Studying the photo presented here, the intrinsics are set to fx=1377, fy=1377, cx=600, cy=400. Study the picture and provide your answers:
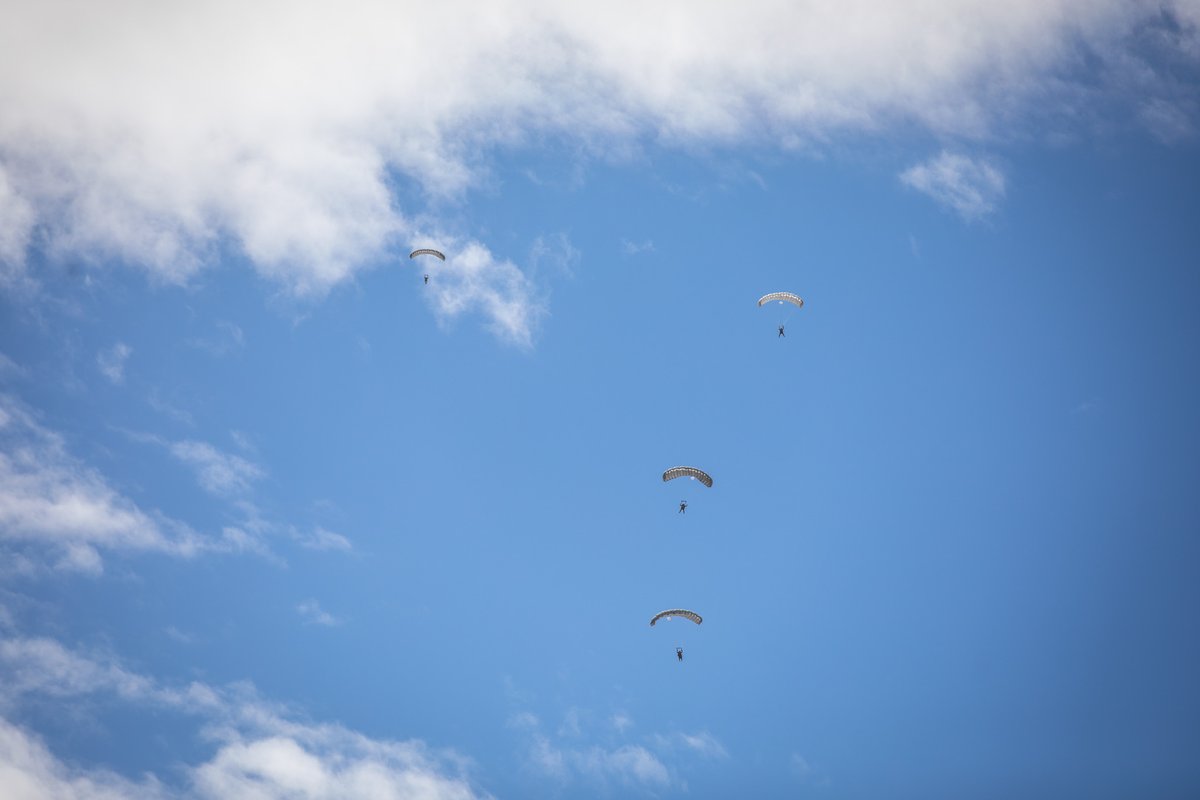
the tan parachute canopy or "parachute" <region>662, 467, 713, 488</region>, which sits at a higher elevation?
the tan parachute canopy

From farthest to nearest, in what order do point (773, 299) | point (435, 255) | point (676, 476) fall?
1. point (435, 255)
2. point (773, 299)
3. point (676, 476)

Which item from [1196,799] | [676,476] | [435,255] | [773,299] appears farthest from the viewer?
[1196,799]

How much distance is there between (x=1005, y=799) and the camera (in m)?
99.7

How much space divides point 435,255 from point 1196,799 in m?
65.9

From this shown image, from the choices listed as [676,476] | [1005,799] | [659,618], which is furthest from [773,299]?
[1005,799]

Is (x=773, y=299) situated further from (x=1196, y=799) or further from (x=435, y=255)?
(x=1196, y=799)

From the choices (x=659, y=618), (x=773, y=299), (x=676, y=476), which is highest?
(x=773, y=299)

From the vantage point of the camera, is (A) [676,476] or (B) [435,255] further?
(B) [435,255]

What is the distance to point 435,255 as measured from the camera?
89.1 metres

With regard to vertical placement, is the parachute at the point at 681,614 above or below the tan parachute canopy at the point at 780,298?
below

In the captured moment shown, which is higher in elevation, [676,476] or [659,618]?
[676,476]

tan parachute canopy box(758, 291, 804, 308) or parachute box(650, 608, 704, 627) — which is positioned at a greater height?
tan parachute canopy box(758, 291, 804, 308)

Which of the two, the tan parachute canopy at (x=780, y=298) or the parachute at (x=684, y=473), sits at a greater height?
the tan parachute canopy at (x=780, y=298)

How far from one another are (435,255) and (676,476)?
78.9 ft
